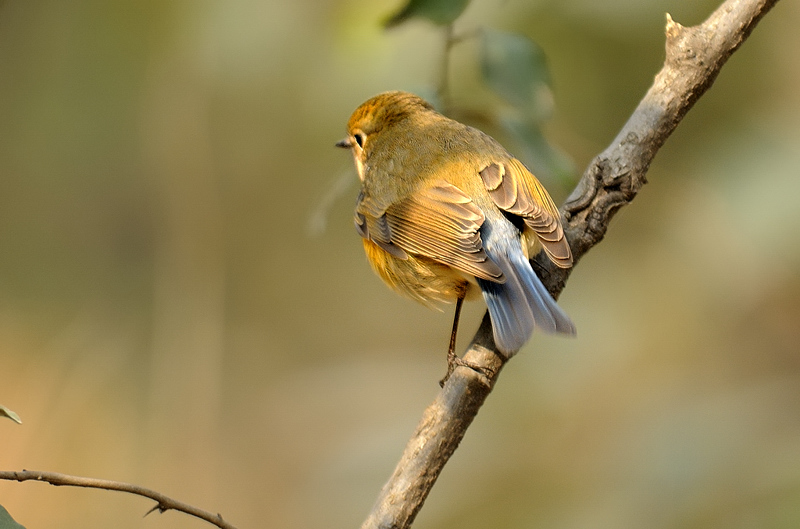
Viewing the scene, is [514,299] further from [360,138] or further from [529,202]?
[360,138]

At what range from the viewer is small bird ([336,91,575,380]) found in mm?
2494

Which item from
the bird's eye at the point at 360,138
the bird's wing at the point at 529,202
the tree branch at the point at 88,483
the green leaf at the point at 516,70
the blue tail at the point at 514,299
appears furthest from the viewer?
the bird's eye at the point at 360,138

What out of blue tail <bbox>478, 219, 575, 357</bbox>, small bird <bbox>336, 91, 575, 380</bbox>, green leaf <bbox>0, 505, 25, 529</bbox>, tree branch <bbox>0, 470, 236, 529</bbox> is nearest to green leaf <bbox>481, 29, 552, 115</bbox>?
small bird <bbox>336, 91, 575, 380</bbox>

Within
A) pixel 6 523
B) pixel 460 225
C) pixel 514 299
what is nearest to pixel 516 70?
pixel 460 225

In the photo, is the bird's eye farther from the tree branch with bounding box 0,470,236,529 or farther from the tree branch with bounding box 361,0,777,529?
the tree branch with bounding box 0,470,236,529

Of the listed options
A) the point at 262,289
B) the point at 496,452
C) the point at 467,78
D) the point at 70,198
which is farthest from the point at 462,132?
the point at 70,198

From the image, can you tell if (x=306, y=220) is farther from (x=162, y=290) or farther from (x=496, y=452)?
(x=496, y=452)

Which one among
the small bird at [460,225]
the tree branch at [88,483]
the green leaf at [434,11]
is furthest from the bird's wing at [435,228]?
the tree branch at [88,483]

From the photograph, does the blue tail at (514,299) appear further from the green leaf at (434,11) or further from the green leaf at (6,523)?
the green leaf at (6,523)

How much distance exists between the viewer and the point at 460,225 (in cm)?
285

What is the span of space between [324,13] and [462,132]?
166 cm

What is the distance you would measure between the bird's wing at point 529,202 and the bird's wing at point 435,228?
101 mm

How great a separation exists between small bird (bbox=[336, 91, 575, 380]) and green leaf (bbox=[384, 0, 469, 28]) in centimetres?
65

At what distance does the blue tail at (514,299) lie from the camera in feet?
7.64
